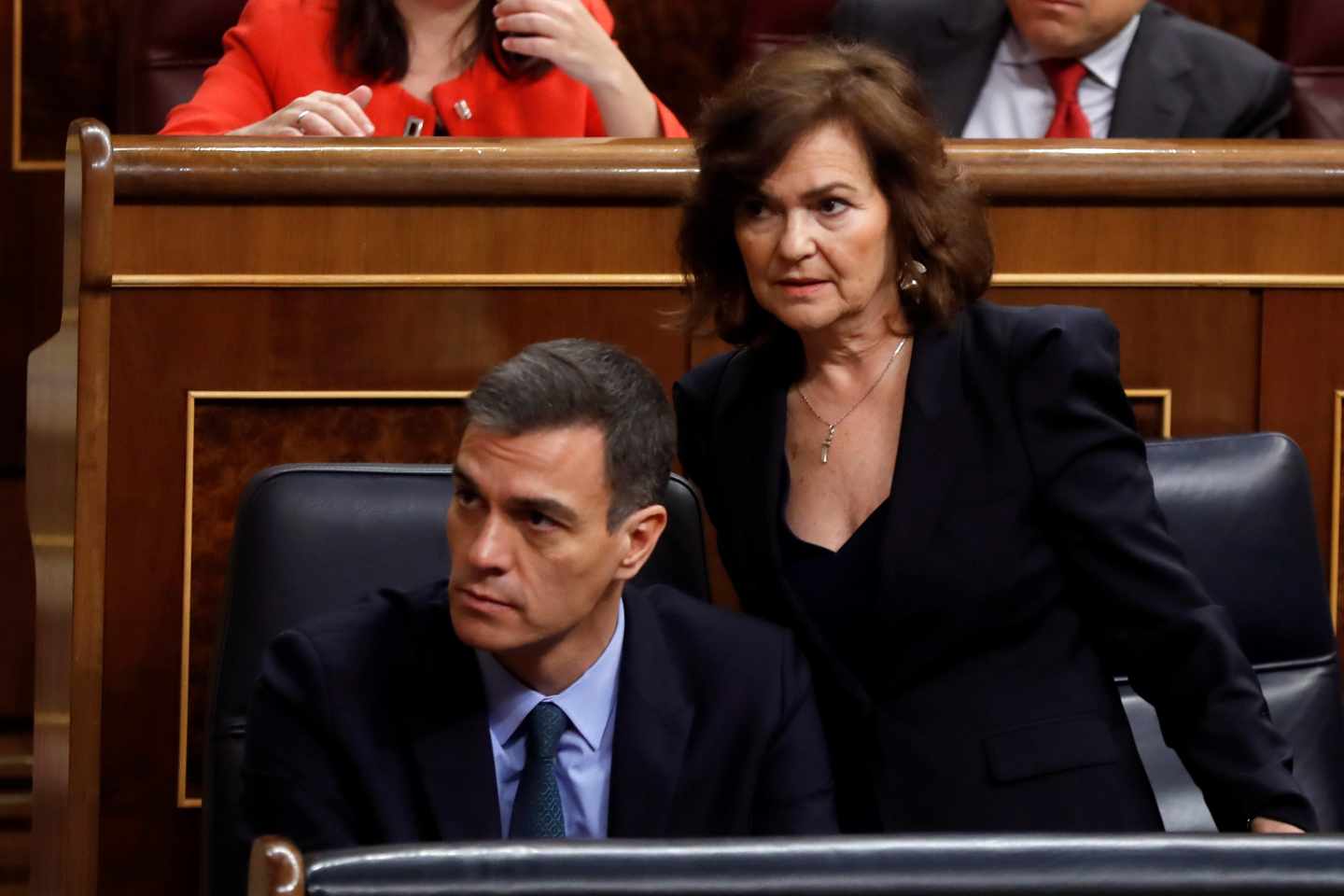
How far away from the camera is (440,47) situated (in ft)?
5.57

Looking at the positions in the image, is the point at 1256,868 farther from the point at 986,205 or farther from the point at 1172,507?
the point at 986,205

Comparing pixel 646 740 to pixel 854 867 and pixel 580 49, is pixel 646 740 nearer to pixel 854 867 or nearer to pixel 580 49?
pixel 854 867

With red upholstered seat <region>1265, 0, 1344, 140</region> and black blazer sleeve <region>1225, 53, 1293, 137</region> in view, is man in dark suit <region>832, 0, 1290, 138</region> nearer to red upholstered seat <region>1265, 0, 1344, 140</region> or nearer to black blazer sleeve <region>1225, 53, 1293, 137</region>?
black blazer sleeve <region>1225, 53, 1293, 137</region>

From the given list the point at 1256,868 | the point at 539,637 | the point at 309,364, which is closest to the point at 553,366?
the point at 539,637

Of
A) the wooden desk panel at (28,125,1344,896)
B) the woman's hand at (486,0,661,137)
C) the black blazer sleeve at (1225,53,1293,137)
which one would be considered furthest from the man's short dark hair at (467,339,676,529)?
the black blazer sleeve at (1225,53,1293,137)

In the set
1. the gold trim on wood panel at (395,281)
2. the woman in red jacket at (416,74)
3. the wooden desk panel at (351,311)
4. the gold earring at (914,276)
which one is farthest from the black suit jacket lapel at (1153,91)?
the gold earring at (914,276)

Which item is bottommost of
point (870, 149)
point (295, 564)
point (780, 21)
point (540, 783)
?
point (540, 783)

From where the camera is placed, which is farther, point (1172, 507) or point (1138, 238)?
point (1138, 238)

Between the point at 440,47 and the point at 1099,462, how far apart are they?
827 mm

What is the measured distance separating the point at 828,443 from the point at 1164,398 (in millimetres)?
406

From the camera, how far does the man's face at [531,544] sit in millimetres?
1005

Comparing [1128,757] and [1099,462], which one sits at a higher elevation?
[1099,462]

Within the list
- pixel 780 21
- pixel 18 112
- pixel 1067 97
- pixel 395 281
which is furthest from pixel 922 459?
pixel 18 112

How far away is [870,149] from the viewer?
1.14 metres
